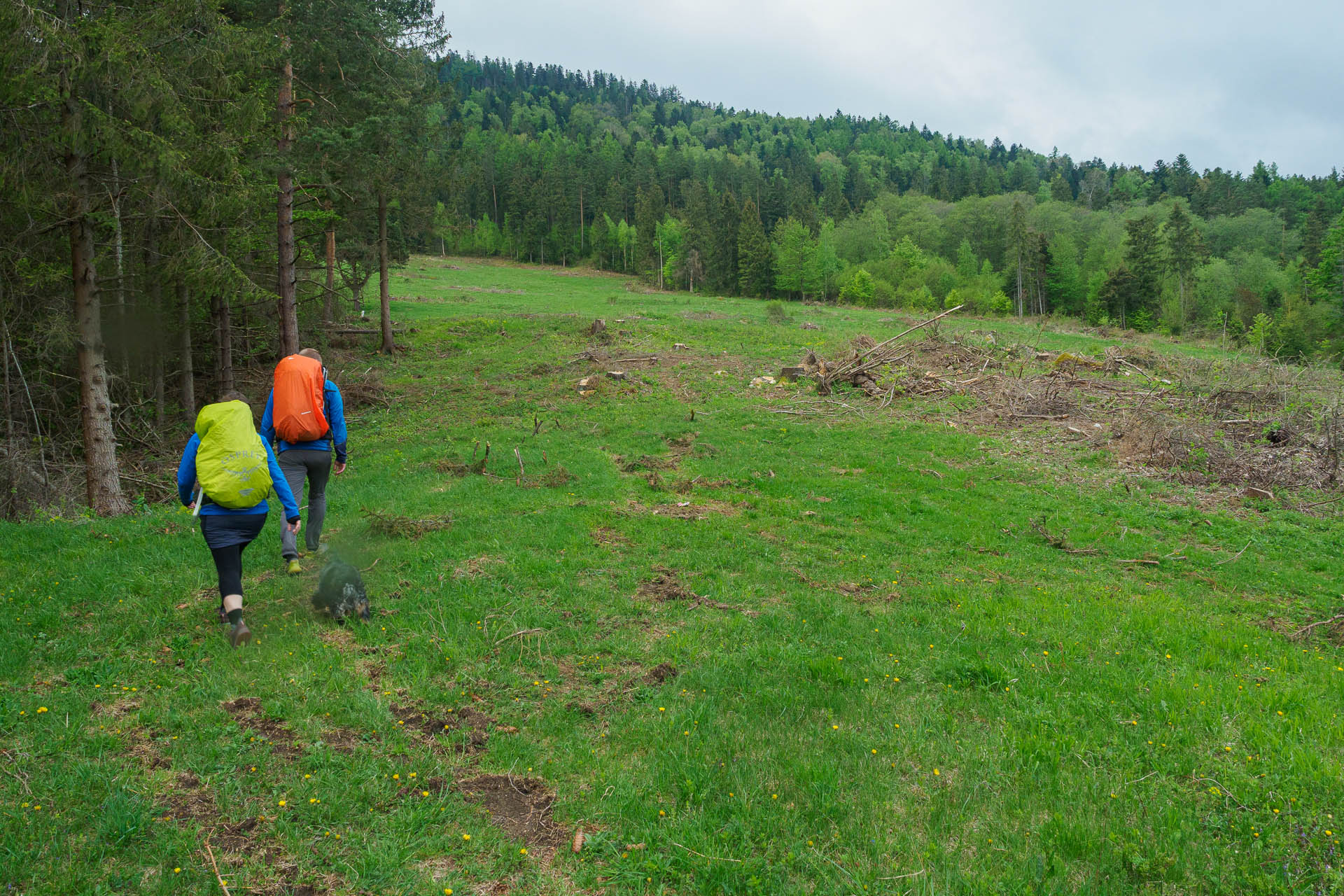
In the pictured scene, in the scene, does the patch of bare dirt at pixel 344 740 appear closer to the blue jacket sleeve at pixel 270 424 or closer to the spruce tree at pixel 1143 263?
the blue jacket sleeve at pixel 270 424

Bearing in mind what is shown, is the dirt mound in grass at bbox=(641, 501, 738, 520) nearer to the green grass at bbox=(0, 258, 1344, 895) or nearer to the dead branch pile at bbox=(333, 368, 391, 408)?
the green grass at bbox=(0, 258, 1344, 895)

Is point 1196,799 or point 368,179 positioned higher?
point 368,179

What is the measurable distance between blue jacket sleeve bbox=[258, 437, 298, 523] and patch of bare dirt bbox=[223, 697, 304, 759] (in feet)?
6.24

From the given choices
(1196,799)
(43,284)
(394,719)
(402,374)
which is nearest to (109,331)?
(43,284)

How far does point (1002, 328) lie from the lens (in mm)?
38594

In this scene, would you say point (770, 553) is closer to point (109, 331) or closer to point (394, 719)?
point (394, 719)

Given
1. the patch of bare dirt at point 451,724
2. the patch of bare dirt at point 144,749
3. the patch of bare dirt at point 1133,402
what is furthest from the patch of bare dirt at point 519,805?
the patch of bare dirt at point 1133,402

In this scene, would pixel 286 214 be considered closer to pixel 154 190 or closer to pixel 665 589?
pixel 154 190

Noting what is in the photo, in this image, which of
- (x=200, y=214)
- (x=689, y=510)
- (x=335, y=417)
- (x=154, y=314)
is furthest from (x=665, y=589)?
(x=154, y=314)

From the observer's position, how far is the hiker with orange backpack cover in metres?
7.31

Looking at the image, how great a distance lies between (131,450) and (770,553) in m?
16.0

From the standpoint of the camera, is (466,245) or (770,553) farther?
(466,245)

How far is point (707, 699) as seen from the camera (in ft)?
17.7

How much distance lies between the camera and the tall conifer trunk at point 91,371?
10.9 meters
